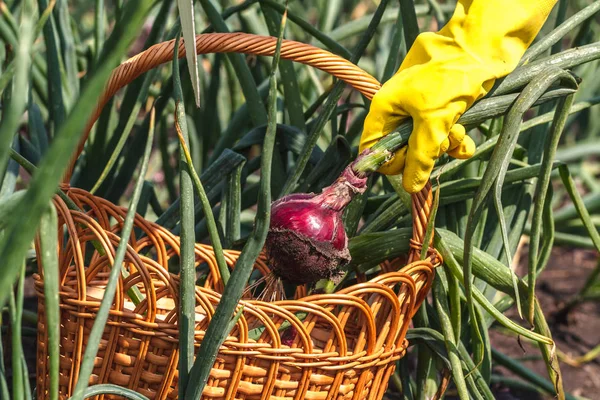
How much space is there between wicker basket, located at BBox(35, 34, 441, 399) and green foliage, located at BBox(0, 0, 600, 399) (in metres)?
0.04

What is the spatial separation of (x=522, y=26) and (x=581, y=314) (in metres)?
1.08

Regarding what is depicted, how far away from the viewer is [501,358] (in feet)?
4.24

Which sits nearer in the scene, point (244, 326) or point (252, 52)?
point (244, 326)

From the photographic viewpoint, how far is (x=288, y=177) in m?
1.15

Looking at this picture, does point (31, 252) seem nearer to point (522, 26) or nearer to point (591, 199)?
point (522, 26)

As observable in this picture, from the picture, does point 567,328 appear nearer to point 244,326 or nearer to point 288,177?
point 288,177

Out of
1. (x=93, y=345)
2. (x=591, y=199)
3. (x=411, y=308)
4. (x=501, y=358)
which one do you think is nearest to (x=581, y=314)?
(x=591, y=199)

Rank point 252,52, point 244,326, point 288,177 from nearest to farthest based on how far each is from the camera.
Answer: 1. point 244,326
2. point 252,52
3. point 288,177

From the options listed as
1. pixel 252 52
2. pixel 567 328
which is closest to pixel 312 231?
pixel 252 52

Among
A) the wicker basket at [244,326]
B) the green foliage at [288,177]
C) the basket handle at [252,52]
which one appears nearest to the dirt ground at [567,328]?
the green foliage at [288,177]

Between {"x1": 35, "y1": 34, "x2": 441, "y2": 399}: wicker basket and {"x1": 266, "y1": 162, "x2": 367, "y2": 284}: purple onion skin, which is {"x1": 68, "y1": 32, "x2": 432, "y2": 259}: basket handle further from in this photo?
{"x1": 266, "y1": 162, "x2": 367, "y2": 284}: purple onion skin

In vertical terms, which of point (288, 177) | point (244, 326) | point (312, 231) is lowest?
point (244, 326)

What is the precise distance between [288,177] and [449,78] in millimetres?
342

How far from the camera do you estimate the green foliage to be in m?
0.66
